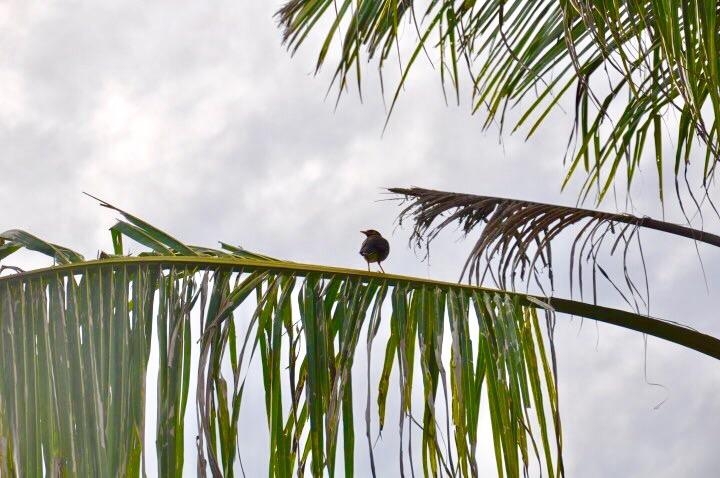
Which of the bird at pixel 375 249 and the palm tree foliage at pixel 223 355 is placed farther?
the bird at pixel 375 249

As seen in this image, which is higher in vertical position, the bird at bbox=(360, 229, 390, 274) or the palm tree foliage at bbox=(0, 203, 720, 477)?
the bird at bbox=(360, 229, 390, 274)

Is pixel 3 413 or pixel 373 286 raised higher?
pixel 373 286

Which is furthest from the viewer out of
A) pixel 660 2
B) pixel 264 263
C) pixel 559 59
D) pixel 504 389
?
pixel 559 59

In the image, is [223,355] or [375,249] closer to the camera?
[223,355]

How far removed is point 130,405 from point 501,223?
1.56m

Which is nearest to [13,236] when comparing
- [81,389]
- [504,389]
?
[81,389]

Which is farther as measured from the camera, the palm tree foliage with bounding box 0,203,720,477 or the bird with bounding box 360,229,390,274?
the bird with bounding box 360,229,390,274

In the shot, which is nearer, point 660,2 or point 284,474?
point 660,2

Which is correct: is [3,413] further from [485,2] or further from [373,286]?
[485,2]

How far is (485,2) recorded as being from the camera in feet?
12.5

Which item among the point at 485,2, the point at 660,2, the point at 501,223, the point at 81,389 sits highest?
the point at 485,2

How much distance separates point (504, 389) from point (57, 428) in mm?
1210

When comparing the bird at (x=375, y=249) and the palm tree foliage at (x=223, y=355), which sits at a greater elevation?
the bird at (x=375, y=249)

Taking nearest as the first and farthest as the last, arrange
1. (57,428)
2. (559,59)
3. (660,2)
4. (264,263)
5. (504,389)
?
(660,2), (57,428), (504,389), (264,263), (559,59)
